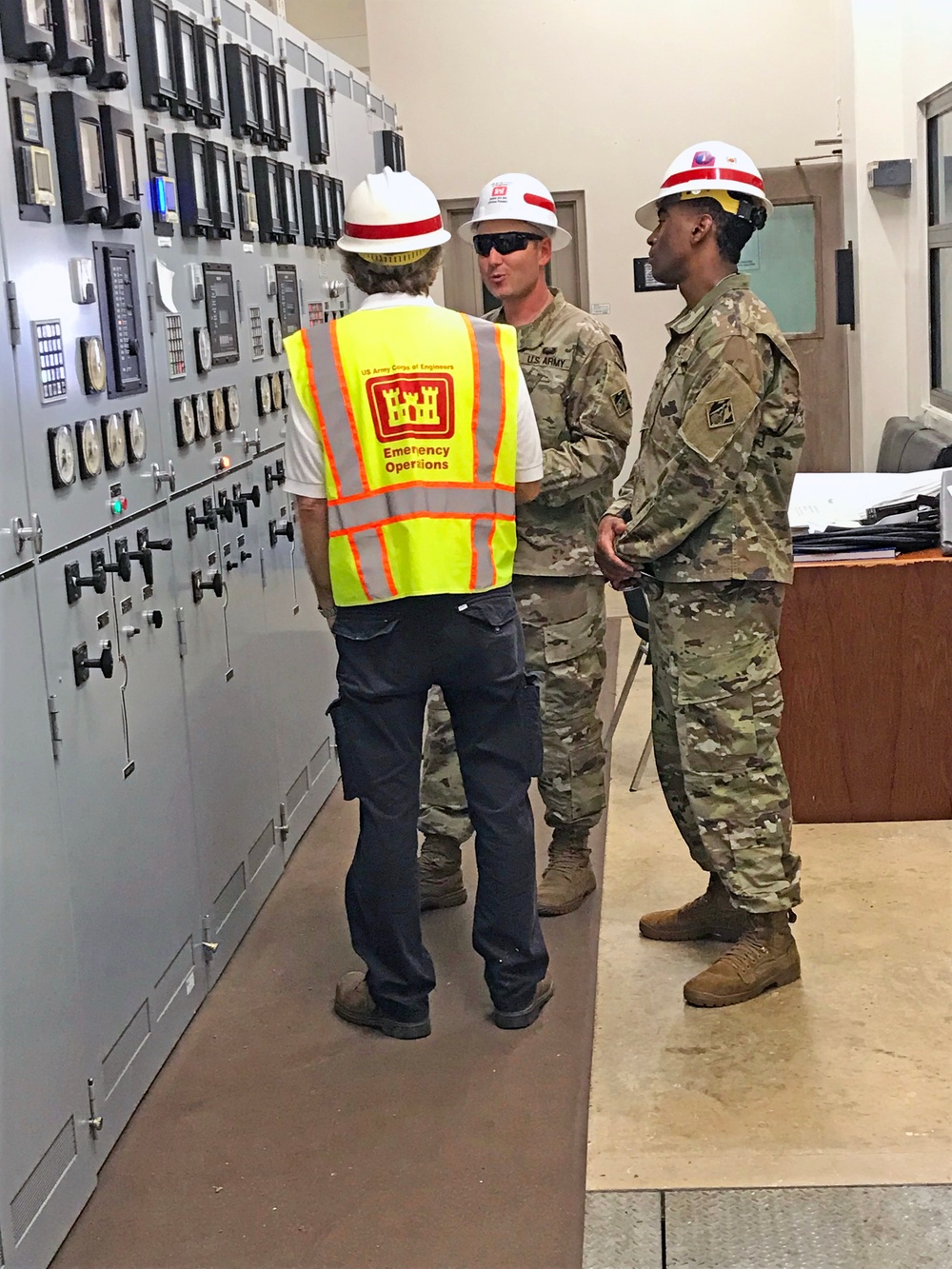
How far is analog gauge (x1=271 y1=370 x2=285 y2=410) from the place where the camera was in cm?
391

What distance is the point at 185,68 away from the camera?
3.07 metres

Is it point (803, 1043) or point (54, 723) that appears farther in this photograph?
point (803, 1043)

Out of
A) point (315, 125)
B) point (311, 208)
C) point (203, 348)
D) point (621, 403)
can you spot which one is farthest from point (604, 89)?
point (203, 348)

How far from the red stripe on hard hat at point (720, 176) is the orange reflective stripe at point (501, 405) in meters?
0.55

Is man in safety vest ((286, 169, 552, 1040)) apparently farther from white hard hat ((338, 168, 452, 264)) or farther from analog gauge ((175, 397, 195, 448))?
analog gauge ((175, 397, 195, 448))

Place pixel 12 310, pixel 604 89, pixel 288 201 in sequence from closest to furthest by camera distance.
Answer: pixel 12 310 → pixel 288 201 → pixel 604 89

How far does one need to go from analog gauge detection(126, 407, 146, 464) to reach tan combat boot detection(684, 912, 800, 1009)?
63.1 inches

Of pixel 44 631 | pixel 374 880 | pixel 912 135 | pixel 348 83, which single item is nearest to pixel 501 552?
pixel 374 880

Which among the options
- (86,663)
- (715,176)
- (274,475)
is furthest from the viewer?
(274,475)

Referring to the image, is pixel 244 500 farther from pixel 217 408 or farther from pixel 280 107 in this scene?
pixel 280 107

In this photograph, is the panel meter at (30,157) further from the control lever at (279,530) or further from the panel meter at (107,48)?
the control lever at (279,530)

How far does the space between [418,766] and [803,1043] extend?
0.95 meters

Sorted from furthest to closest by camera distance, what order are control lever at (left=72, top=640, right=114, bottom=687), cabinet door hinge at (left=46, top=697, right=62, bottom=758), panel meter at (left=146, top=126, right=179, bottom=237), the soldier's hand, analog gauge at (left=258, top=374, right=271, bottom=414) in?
analog gauge at (left=258, top=374, right=271, bottom=414) → the soldier's hand → panel meter at (left=146, top=126, right=179, bottom=237) → control lever at (left=72, top=640, right=114, bottom=687) → cabinet door hinge at (left=46, top=697, right=62, bottom=758)

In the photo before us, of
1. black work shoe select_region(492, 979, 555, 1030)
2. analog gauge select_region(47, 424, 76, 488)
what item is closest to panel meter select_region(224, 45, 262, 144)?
analog gauge select_region(47, 424, 76, 488)
